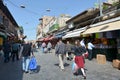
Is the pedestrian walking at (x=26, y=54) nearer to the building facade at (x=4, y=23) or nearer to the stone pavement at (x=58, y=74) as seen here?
the stone pavement at (x=58, y=74)

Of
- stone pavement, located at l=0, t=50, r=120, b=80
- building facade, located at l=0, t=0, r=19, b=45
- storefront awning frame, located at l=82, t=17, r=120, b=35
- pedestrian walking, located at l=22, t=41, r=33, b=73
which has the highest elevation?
building facade, located at l=0, t=0, r=19, b=45

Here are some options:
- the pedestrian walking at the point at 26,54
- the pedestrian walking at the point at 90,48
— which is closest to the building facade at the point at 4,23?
the pedestrian walking at the point at 90,48

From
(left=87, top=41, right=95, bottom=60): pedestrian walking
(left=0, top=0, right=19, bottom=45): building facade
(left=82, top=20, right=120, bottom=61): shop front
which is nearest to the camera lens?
(left=82, top=20, right=120, bottom=61): shop front

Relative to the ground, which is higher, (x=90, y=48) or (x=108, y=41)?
(x=108, y=41)

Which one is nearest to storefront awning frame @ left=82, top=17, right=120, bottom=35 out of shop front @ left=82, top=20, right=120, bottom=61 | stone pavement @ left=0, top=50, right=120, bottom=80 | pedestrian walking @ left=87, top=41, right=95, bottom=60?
shop front @ left=82, top=20, right=120, bottom=61

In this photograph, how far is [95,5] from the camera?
924 inches

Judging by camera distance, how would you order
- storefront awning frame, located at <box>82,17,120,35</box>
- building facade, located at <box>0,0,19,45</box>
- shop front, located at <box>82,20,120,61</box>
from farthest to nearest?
1. building facade, located at <box>0,0,19,45</box>
2. shop front, located at <box>82,20,120,61</box>
3. storefront awning frame, located at <box>82,17,120,35</box>

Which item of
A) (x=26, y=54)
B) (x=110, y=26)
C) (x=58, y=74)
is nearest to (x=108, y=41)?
(x=110, y=26)

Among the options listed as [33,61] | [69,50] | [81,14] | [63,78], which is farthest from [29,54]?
[81,14]

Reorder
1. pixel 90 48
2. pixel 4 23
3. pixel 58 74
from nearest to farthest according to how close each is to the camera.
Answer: pixel 58 74 → pixel 90 48 → pixel 4 23

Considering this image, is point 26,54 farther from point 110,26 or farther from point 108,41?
point 108,41

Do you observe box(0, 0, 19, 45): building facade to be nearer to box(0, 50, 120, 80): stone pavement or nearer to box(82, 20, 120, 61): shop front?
box(82, 20, 120, 61): shop front

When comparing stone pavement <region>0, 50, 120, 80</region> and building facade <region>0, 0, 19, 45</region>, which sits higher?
building facade <region>0, 0, 19, 45</region>

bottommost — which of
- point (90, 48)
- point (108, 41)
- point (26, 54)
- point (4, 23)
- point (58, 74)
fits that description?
point (58, 74)
